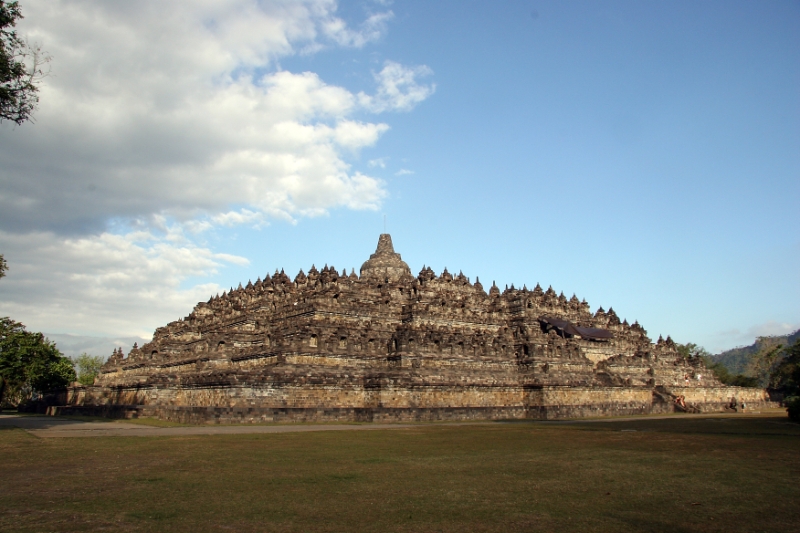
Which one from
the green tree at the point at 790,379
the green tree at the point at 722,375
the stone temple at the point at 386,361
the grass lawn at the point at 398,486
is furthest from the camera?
the green tree at the point at 722,375

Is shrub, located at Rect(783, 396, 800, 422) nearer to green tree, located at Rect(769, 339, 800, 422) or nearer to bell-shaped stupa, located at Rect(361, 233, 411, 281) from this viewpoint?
green tree, located at Rect(769, 339, 800, 422)

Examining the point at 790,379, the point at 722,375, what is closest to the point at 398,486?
the point at 790,379

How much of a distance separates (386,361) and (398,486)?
31.8 m

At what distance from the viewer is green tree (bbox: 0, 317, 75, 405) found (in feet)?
204

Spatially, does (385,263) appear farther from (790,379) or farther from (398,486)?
(398,486)

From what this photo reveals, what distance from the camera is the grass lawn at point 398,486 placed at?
364 inches

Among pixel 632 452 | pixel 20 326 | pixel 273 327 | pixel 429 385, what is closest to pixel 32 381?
pixel 20 326

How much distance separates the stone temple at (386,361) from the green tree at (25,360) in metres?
6.44

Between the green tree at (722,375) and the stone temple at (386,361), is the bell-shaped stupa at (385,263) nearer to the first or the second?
the stone temple at (386,361)

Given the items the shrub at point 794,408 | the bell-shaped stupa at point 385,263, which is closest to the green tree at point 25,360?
the bell-shaped stupa at point 385,263

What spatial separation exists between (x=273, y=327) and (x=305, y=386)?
49.5ft

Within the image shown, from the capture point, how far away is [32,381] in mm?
68188

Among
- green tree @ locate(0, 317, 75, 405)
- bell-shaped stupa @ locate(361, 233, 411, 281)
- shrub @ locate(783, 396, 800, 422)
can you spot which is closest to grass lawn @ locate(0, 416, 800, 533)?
shrub @ locate(783, 396, 800, 422)

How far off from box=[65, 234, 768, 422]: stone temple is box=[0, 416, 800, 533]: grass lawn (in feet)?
53.6
